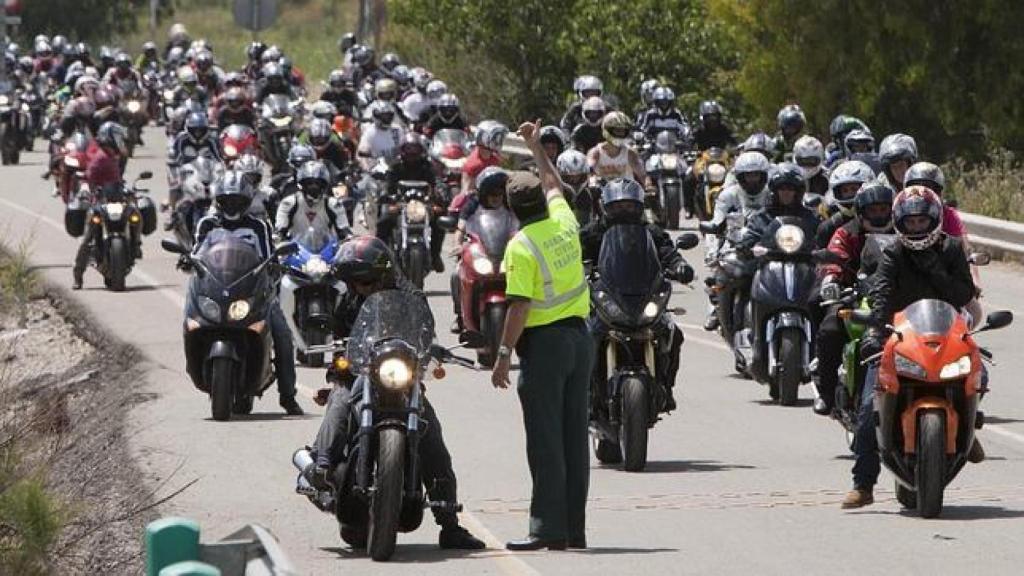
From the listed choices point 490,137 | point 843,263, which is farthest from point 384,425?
point 490,137

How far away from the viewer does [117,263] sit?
3009 centimetres

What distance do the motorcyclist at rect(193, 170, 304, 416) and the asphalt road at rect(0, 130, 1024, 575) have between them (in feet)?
1.06

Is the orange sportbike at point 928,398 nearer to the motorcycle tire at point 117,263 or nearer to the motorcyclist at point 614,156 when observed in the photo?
the motorcyclist at point 614,156

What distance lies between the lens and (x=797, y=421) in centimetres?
1869

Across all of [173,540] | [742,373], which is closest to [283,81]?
[742,373]

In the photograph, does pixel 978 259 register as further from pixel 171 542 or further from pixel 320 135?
pixel 320 135

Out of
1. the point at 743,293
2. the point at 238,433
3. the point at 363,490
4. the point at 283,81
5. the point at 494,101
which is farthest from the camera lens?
the point at 494,101

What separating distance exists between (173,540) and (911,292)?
646cm

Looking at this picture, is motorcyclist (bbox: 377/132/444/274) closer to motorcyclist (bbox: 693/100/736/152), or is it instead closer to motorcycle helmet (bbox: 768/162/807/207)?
motorcyclist (bbox: 693/100/736/152)

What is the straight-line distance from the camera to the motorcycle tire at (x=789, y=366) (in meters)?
19.2

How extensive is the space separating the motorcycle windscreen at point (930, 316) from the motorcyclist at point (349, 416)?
2.29 metres

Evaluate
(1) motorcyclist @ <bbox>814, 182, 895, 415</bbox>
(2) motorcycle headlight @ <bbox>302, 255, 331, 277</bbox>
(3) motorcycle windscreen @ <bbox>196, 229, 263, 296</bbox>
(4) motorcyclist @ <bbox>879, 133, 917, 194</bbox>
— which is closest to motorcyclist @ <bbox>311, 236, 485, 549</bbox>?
(1) motorcyclist @ <bbox>814, 182, 895, 415</bbox>

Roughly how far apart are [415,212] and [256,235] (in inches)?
301

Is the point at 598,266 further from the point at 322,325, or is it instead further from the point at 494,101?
the point at 494,101
